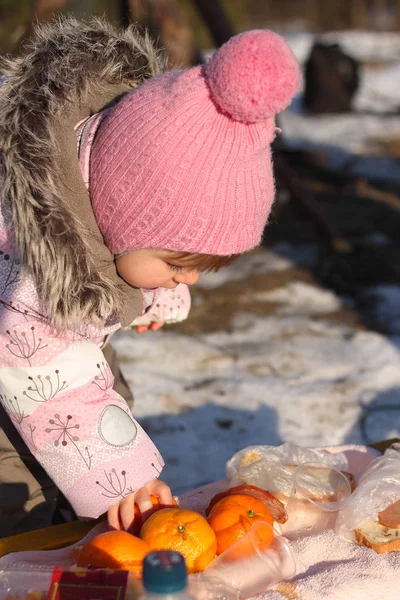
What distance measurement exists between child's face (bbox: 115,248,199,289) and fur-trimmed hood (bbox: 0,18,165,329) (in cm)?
3

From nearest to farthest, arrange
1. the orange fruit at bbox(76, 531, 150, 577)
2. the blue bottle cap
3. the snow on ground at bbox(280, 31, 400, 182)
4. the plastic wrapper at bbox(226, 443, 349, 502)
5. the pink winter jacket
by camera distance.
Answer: the blue bottle cap
the orange fruit at bbox(76, 531, 150, 577)
the pink winter jacket
the plastic wrapper at bbox(226, 443, 349, 502)
the snow on ground at bbox(280, 31, 400, 182)

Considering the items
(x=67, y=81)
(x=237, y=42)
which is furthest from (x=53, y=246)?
(x=237, y=42)

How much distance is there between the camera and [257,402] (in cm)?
319

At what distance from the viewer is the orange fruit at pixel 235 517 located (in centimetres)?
170

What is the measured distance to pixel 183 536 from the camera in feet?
5.27

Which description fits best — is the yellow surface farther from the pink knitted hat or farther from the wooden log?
the wooden log

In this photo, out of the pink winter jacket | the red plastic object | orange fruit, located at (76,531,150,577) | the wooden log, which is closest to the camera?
the red plastic object

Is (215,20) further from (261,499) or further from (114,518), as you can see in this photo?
(114,518)

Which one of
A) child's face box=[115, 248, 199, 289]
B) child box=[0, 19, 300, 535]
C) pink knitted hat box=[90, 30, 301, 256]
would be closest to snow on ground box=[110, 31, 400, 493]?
child box=[0, 19, 300, 535]

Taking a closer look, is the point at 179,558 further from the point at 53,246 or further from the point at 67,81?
the point at 67,81

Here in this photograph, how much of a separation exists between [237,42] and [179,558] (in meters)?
0.99

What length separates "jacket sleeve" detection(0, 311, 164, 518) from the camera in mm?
1696

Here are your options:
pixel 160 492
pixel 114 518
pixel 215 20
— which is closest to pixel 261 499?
pixel 160 492

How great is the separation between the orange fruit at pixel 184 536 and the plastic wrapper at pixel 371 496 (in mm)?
376
